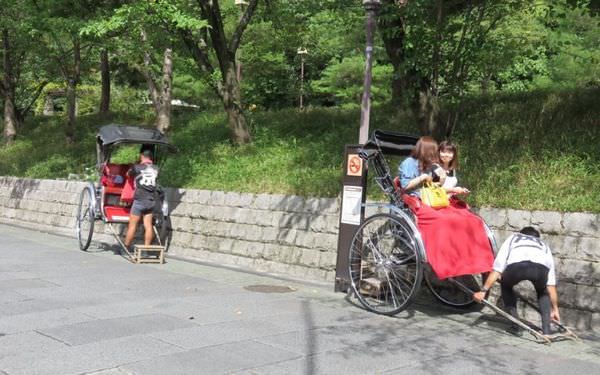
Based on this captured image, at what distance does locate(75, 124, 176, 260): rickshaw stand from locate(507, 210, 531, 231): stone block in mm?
6044

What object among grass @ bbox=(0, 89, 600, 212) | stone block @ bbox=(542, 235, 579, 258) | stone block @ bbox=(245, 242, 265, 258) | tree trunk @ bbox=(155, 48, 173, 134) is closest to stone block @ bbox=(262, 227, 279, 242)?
stone block @ bbox=(245, 242, 265, 258)

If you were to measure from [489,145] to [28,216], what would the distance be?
12.3 m

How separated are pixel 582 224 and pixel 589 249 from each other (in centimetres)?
29

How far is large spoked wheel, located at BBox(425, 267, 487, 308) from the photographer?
23.2 feet

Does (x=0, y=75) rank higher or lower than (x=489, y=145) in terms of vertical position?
higher

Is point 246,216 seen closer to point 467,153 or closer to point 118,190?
point 118,190

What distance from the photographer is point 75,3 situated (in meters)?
16.2

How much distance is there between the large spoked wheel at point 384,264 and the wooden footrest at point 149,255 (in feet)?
13.8

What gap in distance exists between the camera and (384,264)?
6.91 m

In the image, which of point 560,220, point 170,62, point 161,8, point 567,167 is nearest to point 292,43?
point 170,62

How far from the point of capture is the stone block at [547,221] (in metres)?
6.72

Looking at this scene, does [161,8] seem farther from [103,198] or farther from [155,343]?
[155,343]

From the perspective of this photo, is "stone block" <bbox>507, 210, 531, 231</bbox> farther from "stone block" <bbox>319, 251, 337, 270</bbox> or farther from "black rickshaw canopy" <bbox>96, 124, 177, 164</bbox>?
"black rickshaw canopy" <bbox>96, 124, 177, 164</bbox>

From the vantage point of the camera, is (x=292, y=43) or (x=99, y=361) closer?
(x=99, y=361)
